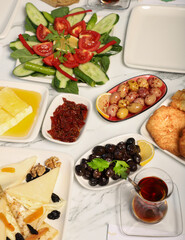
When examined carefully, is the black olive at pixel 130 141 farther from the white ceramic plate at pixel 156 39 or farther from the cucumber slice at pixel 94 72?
the white ceramic plate at pixel 156 39

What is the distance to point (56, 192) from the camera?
1.86 m

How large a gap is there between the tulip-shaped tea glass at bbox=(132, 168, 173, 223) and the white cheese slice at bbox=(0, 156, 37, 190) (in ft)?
2.21

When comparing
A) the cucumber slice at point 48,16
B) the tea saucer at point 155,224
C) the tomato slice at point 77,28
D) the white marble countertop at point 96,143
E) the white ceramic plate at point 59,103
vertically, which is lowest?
the tea saucer at point 155,224

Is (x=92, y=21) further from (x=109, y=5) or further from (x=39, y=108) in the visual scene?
(x=39, y=108)

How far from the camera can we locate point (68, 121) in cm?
213

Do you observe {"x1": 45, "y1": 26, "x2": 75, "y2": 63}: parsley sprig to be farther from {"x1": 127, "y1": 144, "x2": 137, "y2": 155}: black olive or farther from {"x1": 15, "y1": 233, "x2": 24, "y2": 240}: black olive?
{"x1": 15, "y1": 233, "x2": 24, "y2": 240}: black olive

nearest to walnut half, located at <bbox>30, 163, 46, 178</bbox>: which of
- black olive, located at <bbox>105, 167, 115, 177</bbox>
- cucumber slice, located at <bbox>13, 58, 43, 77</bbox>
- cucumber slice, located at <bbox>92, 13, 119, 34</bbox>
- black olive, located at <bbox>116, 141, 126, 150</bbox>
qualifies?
black olive, located at <bbox>105, 167, 115, 177</bbox>

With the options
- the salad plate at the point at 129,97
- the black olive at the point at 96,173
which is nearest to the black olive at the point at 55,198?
the black olive at the point at 96,173

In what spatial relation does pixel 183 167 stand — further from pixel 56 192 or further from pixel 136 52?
pixel 136 52

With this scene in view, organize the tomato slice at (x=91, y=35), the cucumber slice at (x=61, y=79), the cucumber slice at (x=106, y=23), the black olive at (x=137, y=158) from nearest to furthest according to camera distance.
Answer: the black olive at (x=137, y=158)
the cucumber slice at (x=61, y=79)
the tomato slice at (x=91, y=35)
the cucumber slice at (x=106, y=23)

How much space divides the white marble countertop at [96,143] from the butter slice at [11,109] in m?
0.16

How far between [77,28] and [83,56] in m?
0.34

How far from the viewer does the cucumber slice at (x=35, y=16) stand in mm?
2721

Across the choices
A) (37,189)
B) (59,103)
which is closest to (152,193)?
(37,189)
